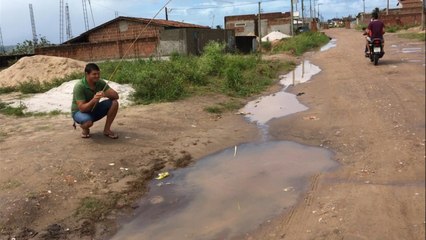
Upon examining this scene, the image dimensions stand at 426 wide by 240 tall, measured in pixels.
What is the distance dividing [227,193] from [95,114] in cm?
280

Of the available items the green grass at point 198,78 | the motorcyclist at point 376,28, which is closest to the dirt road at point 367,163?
the motorcyclist at point 376,28

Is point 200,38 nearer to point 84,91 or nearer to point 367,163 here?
point 84,91

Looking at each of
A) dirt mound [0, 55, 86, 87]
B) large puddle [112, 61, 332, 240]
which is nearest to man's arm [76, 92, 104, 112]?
large puddle [112, 61, 332, 240]

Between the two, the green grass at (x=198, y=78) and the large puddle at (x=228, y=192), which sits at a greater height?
the green grass at (x=198, y=78)

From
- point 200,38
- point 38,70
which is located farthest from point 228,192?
point 200,38

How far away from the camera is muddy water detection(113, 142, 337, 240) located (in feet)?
13.6

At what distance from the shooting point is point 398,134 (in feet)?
18.4

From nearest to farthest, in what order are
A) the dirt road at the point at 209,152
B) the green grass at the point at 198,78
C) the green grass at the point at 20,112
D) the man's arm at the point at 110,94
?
1. the dirt road at the point at 209,152
2. the man's arm at the point at 110,94
3. the green grass at the point at 20,112
4. the green grass at the point at 198,78

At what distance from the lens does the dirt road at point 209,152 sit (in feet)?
12.2

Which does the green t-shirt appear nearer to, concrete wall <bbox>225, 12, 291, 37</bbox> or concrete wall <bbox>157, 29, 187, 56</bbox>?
concrete wall <bbox>157, 29, 187, 56</bbox>

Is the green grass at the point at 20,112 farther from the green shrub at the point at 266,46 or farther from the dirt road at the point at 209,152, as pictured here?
the green shrub at the point at 266,46

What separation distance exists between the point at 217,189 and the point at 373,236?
2.01m

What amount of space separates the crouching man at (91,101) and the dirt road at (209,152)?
30 centimetres

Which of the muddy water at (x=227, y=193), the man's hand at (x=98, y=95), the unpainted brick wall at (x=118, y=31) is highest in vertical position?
the unpainted brick wall at (x=118, y=31)
